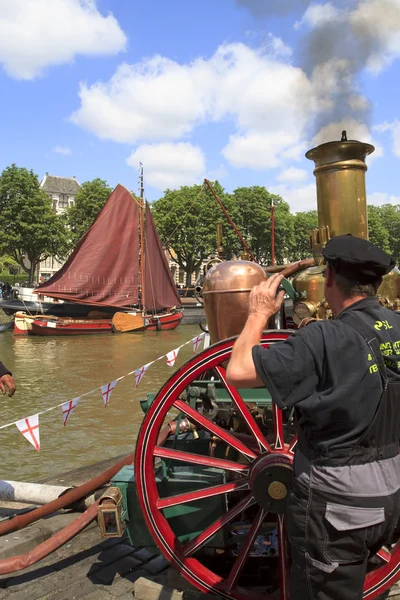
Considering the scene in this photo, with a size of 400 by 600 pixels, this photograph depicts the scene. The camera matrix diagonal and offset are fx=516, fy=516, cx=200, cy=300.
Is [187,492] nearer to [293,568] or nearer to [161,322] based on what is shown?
[293,568]

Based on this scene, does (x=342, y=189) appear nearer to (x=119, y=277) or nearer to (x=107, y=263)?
(x=107, y=263)

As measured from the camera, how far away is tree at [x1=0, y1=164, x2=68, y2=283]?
38.8m

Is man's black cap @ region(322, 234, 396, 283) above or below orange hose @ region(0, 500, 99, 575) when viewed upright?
above

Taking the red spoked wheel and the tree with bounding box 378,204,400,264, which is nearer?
the red spoked wheel

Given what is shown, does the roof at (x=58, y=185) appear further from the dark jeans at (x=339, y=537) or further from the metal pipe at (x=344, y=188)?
the dark jeans at (x=339, y=537)

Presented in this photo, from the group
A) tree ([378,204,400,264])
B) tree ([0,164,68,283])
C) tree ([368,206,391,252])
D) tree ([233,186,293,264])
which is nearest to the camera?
tree ([0,164,68,283])

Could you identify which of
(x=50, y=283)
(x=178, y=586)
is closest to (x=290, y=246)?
(x=50, y=283)

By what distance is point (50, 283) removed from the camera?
2600cm

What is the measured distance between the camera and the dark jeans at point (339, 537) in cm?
164

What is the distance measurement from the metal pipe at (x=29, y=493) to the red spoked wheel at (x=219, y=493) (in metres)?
1.53

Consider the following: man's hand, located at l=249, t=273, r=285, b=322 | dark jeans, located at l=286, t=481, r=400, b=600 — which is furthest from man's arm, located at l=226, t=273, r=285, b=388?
dark jeans, located at l=286, t=481, r=400, b=600

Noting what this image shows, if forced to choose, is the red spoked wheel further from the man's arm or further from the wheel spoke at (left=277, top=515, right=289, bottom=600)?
the man's arm

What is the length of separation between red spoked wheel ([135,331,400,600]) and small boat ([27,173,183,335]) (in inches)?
882

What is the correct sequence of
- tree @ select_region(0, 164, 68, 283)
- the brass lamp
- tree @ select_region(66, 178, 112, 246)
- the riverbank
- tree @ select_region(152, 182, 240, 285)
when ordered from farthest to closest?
tree @ select_region(152, 182, 240, 285) → tree @ select_region(66, 178, 112, 246) → tree @ select_region(0, 164, 68, 283) → the riverbank → the brass lamp
